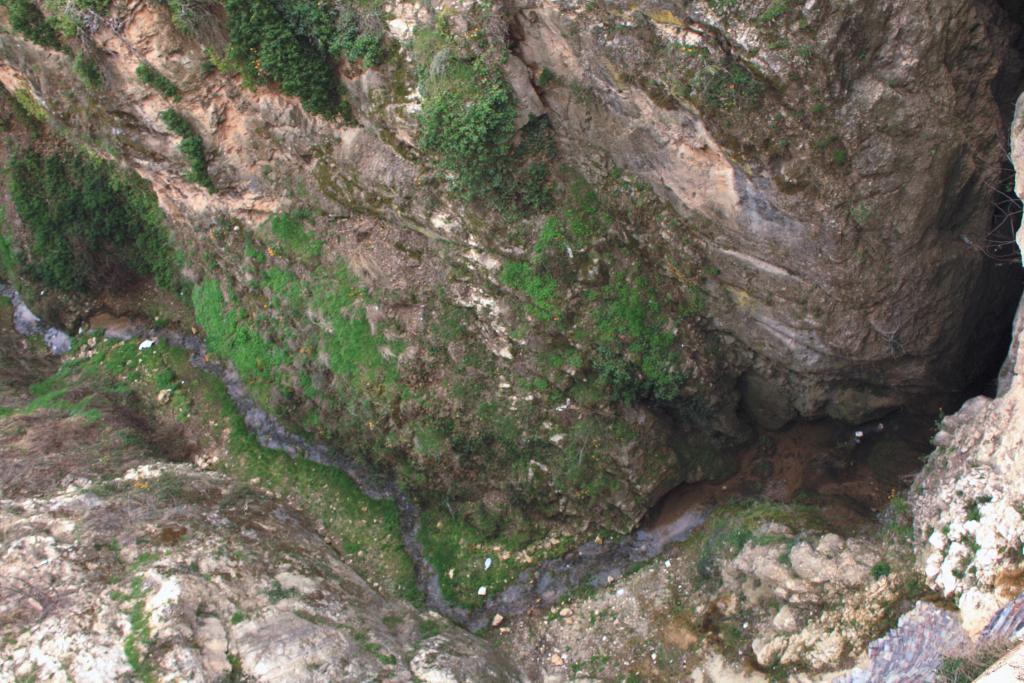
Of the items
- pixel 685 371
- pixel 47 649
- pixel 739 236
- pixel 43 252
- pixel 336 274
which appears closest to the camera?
pixel 47 649

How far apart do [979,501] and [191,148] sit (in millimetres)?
17022

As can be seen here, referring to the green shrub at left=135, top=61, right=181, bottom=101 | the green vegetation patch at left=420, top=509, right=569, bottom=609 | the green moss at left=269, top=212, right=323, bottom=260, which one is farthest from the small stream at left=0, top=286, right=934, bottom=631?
the green shrub at left=135, top=61, right=181, bottom=101

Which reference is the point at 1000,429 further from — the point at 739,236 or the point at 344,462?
the point at 344,462

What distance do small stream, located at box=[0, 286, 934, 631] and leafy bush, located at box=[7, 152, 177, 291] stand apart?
19.8 feet

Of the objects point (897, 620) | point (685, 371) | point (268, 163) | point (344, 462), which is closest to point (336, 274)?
point (268, 163)

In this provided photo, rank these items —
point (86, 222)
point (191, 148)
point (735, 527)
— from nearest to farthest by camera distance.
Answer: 1. point (735, 527)
2. point (191, 148)
3. point (86, 222)

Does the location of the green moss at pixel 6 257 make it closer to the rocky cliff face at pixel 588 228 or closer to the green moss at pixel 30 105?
the green moss at pixel 30 105

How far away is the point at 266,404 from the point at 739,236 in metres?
11.8

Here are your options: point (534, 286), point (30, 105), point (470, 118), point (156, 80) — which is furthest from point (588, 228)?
point (30, 105)

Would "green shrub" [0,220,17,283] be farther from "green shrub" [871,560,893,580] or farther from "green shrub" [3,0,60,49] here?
"green shrub" [871,560,893,580]

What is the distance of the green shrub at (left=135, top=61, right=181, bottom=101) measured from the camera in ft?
50.6

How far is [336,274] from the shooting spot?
1700cm

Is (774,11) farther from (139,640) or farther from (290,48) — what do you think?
(139,640)

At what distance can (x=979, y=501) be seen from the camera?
11.9 m
